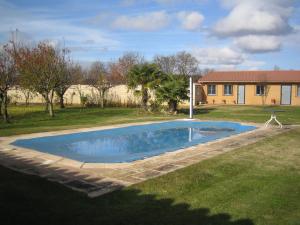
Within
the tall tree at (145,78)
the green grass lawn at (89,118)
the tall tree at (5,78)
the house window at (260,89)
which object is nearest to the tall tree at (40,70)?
the tall tree at (5,78)

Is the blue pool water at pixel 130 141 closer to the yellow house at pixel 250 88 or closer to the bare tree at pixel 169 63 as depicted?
the yellow house at pixel 250 88

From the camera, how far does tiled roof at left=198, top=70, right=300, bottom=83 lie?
32.0 metres

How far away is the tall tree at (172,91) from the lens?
72.8ft

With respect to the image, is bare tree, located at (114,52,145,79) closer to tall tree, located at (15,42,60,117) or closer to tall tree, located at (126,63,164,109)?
tall tree, located at (126,63,164,109)

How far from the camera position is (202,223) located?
16.0 feet

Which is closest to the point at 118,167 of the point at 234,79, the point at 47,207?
the point at 47,207

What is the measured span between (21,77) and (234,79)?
65.7ft

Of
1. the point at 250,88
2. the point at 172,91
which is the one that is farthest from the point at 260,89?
the point at 172,91

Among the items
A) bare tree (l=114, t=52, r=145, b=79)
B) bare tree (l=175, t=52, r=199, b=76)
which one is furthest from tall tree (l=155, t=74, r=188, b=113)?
bare tree (l=175, t=52, r=199, b=76)

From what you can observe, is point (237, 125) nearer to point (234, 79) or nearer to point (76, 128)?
point (76, 128)

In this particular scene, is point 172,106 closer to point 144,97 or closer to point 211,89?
point 144,97

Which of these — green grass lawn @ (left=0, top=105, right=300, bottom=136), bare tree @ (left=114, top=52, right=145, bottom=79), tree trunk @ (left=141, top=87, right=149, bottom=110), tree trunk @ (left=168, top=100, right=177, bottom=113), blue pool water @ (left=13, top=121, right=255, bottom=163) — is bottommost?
blue pool water @ (left=13, top=121, right=255, bottom=163)

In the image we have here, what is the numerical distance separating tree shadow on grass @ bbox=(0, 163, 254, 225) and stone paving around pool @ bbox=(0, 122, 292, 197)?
41 centimetres

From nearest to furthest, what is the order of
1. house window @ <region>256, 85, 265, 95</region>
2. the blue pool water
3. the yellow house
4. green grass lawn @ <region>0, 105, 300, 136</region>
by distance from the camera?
the blue pool water, green grass lawn @ <region>0, 105, 300, 136</region>, the yellow house, house window @ <region>256, 85, 265, 95</region>
